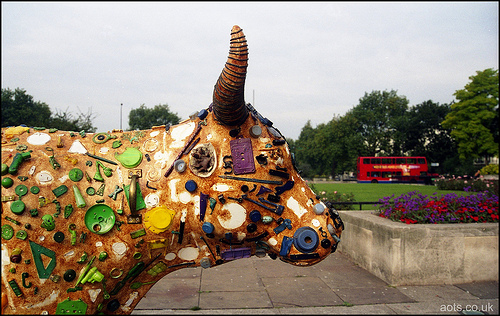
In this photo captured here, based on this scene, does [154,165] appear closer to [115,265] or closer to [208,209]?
[208,209]

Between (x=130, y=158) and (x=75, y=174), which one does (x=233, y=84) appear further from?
(x=75, y=174)

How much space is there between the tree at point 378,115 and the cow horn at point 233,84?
297 inches

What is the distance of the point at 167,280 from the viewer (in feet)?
20.7

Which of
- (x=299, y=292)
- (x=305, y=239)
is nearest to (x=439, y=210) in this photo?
(x=299, y=292)

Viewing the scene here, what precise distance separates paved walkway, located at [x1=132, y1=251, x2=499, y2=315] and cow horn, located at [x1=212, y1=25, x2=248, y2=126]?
12.9 feet

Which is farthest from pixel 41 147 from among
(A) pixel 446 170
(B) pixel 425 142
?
(A) pixel 446 170

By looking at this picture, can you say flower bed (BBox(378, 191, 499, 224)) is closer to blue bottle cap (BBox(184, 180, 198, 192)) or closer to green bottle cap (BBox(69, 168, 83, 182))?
blue bottle cap (BBox(184, 180, 198, 192))

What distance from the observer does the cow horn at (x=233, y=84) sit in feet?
5.16

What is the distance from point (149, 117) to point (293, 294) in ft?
Answer: 20.9

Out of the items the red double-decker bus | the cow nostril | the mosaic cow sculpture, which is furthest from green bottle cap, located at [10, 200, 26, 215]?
the red double-decker bus

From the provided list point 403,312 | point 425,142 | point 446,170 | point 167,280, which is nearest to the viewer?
point 403,312

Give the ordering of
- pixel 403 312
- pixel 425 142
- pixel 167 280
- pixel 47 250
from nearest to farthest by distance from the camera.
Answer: pixel 47 250
pixel 403 312
pixel 167 280
pixel 425 142

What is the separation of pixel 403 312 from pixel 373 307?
0.43 metres

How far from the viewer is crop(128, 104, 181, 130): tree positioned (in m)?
8.72
